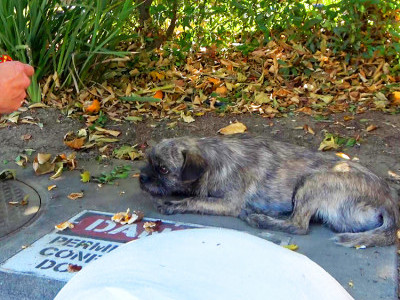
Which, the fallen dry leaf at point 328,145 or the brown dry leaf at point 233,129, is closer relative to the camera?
the fallen dry leaf at point 328,145

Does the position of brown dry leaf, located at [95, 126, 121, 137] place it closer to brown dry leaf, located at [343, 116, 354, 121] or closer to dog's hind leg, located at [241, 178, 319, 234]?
dog's hind leg, located at [241, 178, 319, 234]

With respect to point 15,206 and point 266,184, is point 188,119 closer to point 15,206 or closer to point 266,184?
point 266,184

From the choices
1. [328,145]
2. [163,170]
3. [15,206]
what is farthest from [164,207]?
[328,145]

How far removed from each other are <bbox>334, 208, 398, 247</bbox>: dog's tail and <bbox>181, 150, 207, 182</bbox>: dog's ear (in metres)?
1.13

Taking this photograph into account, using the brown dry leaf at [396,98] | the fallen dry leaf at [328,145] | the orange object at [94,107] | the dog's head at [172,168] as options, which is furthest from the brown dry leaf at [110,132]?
the brown dry leaf at [396,98]

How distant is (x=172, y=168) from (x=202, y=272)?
2662 mm

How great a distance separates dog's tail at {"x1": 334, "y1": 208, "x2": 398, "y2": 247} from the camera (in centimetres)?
384

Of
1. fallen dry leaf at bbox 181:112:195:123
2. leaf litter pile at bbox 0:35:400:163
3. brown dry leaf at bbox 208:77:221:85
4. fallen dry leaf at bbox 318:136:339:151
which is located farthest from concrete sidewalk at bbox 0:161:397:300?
brown dry leaf at bbox 208:77:221:85

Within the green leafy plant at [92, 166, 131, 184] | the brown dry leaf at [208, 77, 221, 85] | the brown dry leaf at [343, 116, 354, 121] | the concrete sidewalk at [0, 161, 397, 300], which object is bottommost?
the concrete sidewalk at [0, 161, 397, 300]

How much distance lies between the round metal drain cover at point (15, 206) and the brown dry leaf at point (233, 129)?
2.08m

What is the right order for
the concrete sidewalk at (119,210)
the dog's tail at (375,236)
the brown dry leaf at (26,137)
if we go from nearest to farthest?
the concrete sidewalk at (119,210), the dog's tail at (375,236), the brown dry leaf at (26,137)

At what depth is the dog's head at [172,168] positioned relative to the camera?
443 centimetres

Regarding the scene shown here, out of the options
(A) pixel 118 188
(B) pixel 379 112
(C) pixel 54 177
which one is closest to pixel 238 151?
(A) pixel 118 188

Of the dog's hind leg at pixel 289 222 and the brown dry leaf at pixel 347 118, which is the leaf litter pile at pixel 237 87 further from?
the dog's hind leg at pixel 289 222
